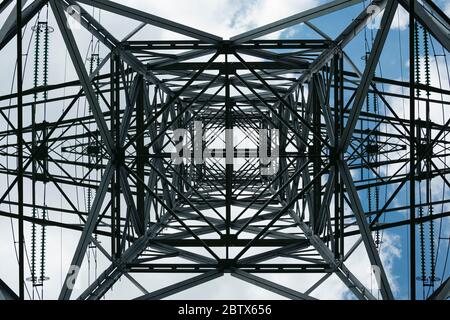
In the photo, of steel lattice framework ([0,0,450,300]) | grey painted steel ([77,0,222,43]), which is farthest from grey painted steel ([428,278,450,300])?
grey painted steel ([77,0,222,43])

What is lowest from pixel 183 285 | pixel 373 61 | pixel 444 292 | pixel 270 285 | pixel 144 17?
pixel 444 292

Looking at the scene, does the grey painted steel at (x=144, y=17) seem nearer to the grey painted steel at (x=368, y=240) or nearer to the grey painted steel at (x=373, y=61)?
the grey painted steel at (x=373, y=61)

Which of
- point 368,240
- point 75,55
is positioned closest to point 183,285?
point 368,240

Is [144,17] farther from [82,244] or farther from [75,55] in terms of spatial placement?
[82,244]

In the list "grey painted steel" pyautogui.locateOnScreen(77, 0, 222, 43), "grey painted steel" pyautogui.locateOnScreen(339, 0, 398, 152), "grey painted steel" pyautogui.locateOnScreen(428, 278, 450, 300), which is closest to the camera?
"grey painted steel" pyautogui.locateOnScreen(428, 278, 450, 300)

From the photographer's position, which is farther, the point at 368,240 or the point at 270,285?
the point at 270,285

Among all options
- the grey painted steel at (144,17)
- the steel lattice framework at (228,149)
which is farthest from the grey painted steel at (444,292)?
the grey painted steel at (144,17)

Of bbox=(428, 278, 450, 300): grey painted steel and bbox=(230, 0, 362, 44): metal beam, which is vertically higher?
bbox=(230, 0, 362, 44): metal beam

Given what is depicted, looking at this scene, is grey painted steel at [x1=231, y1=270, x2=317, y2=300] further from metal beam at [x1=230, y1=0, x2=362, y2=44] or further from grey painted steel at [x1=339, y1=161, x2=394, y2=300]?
metal beam at [x1=230, y1=0, x2=362, y2=44]

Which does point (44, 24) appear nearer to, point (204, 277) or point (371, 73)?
point (204, 277)

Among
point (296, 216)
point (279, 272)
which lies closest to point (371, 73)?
point (279, 272)
